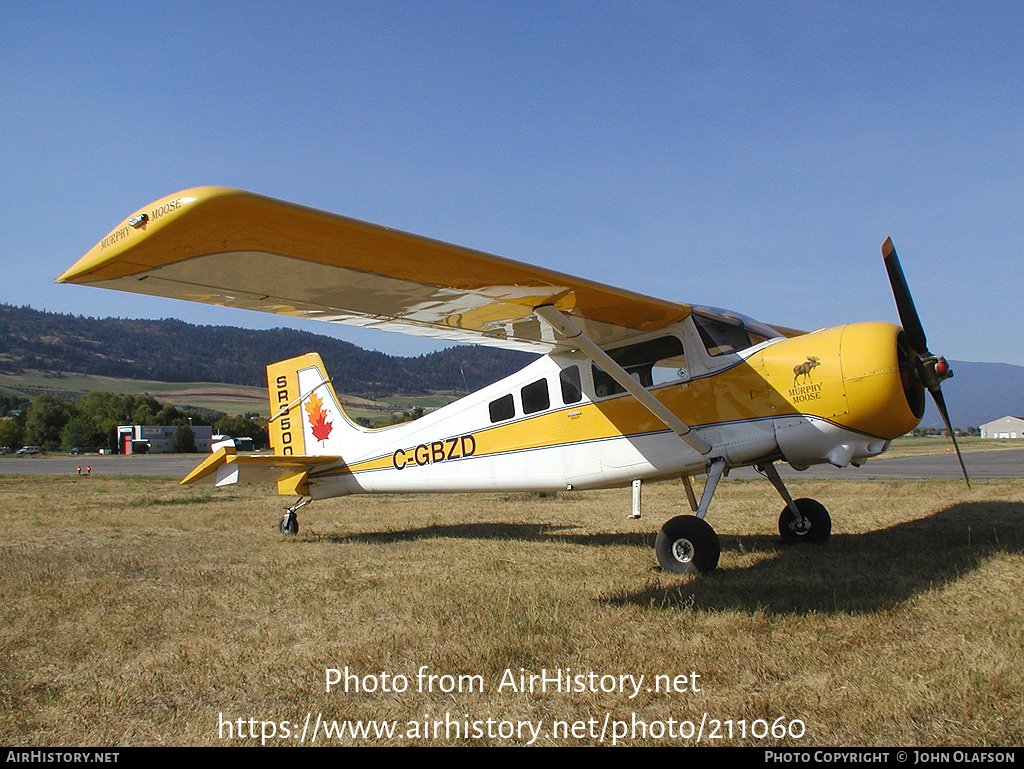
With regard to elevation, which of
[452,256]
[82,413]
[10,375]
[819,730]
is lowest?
[819,730]

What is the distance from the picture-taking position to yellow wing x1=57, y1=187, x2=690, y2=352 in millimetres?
3758

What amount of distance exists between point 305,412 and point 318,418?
1.09 ft

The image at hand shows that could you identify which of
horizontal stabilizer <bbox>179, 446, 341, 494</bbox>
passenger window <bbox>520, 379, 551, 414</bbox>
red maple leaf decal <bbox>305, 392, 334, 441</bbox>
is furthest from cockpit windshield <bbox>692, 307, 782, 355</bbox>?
red maple leaf decal <bbox>305, 392, 334, 441</bbox>

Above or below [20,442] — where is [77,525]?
below

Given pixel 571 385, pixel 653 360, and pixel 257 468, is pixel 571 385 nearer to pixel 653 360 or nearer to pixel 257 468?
pixel 653 360

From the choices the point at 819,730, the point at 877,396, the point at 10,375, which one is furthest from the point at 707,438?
the point at 10,375

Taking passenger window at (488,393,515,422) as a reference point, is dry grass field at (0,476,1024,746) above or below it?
below

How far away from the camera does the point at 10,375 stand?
184 metres

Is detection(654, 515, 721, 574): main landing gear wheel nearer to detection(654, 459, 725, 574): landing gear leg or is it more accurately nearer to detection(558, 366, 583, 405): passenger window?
detection(654, 459, 725, 574): landing gear leg

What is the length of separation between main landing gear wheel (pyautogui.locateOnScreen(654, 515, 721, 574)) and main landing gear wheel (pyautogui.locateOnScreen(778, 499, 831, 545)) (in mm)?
2178

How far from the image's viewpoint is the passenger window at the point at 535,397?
7.96 meters

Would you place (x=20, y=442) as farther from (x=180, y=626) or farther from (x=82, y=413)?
(x=180, y=626)

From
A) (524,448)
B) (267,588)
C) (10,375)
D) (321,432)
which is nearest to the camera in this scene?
(267,588)
